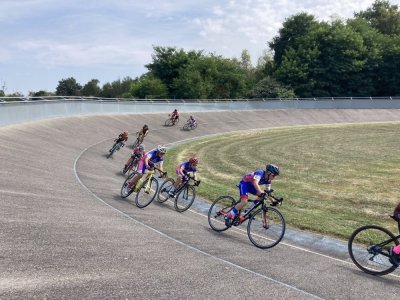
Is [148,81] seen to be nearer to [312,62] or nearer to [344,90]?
[312,62]

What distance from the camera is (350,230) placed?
33.6ft

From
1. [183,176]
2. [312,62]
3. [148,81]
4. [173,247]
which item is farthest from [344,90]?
[173,247]

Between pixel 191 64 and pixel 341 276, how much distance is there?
7189 cm

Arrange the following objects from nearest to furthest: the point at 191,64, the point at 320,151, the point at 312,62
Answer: the point at 320,151 < the point at 312,62 < the point at 191,64

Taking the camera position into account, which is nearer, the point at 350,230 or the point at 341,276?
the point at 341,276

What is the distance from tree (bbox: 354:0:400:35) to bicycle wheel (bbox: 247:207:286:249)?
316 ft

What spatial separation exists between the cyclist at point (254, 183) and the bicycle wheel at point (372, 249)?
2295mm

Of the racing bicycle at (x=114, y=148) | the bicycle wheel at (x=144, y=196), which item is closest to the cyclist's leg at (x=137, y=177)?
the bicycle wheel at (x=144, y=196)

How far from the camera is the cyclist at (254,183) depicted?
9.44 meters

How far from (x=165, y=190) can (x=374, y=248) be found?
283 inches

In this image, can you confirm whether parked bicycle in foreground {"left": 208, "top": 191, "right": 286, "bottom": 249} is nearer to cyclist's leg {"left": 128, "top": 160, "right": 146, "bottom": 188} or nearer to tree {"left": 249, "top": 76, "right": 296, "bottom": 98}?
cyclist's leg {"left": 128, "top": 160, "right": 146, "bottom": 188}

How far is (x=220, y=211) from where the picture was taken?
34.3 ft

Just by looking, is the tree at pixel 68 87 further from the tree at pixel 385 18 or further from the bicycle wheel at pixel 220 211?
the bicycle wheel at pixel 220 211

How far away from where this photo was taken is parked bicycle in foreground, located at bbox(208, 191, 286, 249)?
30.0 ft
